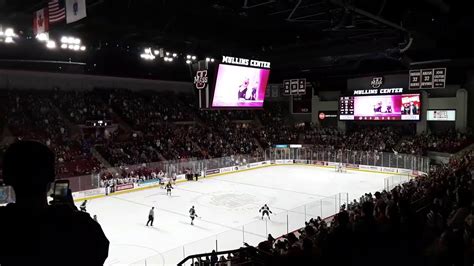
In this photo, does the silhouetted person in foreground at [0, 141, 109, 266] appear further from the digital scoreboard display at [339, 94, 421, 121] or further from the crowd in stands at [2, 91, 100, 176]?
the digital scoreboard display at [339, 94, 421, 121]

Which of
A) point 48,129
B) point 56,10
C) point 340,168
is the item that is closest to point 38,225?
point 56,10

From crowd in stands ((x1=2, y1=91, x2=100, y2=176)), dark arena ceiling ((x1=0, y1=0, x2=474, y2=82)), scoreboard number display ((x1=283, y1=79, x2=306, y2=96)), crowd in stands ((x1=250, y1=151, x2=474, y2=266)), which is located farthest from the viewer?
scoreboard number display ((x1=283, y1=79, x2=306, y2=96))

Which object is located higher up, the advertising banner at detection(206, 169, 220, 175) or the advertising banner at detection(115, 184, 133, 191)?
the advertising banner at detection(206, 169, 220, 175)

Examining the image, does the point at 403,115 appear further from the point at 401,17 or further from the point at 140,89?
the point at 140,89

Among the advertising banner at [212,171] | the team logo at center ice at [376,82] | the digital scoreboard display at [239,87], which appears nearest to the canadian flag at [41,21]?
the digital scoreboard display at [239,87]

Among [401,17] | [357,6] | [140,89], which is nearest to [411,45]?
[401,17]

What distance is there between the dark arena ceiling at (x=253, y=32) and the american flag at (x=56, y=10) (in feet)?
3.41

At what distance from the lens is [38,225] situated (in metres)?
1.57

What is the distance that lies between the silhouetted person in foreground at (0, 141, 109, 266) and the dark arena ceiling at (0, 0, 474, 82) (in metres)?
12.3

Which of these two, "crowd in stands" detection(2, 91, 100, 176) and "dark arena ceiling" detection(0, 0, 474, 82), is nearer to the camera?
"dark arena ceiling" detection(0, 0, 474, 82)

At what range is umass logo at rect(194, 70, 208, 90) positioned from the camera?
68.3ft

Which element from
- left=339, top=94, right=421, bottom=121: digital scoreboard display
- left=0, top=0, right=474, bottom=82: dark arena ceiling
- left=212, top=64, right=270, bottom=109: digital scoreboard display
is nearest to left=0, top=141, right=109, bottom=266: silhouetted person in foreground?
left=0, top=0, right=474, bottom=82: dark arena ceiling

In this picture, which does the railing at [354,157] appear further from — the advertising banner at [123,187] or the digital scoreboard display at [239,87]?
the advertising banner at [123,187]

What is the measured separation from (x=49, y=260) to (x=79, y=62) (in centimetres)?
3287
